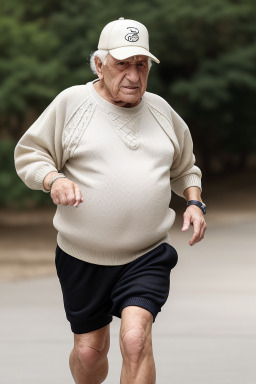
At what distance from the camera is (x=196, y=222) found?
4344 mm

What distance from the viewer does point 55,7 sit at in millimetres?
20250

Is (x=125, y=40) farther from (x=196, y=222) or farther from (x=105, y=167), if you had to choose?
(x=196, y=222)

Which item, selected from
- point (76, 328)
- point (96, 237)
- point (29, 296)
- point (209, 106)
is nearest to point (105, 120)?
point (96, 237)

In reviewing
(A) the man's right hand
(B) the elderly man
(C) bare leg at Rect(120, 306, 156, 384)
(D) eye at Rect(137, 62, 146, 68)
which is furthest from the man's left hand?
(D) eye at Rect(137, 62, 146, 68)

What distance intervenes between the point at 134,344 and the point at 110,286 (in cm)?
42

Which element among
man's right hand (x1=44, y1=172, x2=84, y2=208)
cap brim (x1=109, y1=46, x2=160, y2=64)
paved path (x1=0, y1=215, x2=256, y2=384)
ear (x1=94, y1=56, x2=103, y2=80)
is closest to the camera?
man's right hand (x1=44, y1=172, x2=84, y2=208)

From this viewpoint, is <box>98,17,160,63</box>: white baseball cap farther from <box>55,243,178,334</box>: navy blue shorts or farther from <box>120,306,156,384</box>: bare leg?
<box>120,306,156,384</box>: bare leg

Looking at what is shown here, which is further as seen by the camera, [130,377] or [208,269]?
[208,269]

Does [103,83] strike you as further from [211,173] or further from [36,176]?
[211,173]

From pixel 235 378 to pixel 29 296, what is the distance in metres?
3.71

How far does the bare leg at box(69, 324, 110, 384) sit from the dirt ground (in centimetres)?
651

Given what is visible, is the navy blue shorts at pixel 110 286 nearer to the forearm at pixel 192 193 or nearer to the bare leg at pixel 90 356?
the bare leg at pixel 90 356

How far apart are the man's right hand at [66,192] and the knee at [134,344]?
573 millimetres

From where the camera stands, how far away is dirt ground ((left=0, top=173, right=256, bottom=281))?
41.3 ft
